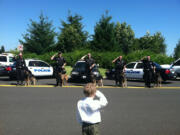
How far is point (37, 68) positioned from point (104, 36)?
2130 centimetres

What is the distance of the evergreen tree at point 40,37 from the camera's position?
134 ft

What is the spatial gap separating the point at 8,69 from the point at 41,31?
26.4 meters

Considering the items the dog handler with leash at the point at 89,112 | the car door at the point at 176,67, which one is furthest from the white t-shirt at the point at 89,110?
the car door at the point at 176,67

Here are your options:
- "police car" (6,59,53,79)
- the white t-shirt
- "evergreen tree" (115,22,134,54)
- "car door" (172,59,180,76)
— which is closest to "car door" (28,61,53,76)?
"police car" (6,59,53,79)

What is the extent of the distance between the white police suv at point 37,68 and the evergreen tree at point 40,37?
78.5ft

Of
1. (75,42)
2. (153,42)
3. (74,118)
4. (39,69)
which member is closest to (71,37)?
(75,42)

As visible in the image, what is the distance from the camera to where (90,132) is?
325 centimetres

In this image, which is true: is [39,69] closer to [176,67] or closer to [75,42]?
[176,67]

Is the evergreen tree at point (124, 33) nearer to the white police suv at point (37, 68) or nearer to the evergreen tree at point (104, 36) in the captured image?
the evergreen tree at point (104, 36)

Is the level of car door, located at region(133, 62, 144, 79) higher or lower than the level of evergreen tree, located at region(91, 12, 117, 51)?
lower

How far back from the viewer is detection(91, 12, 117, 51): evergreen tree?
3594 cm

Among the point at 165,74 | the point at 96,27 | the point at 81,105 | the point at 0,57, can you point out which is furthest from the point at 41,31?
the point at 81,105

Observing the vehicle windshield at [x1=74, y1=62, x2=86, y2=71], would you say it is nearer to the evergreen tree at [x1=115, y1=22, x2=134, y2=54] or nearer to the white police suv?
the white police suv

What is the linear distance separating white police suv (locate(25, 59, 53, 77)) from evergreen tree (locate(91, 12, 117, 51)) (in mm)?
19291
